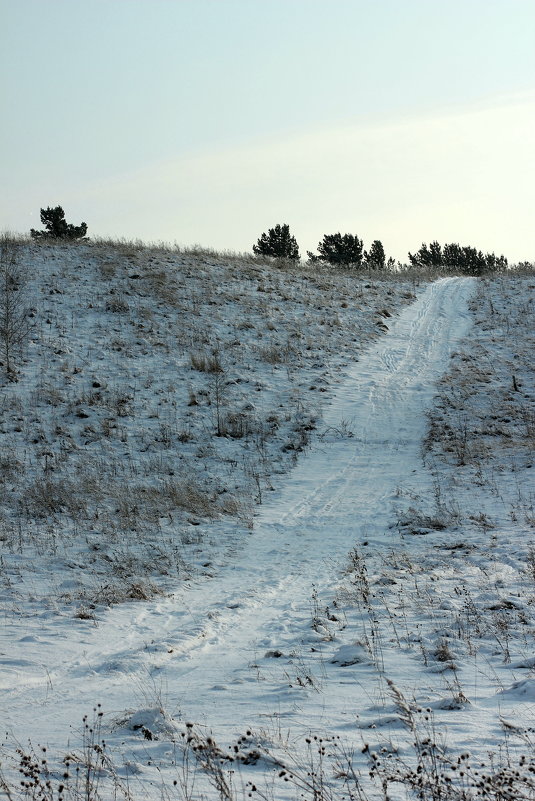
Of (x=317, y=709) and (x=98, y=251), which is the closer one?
(x=317, y=709)

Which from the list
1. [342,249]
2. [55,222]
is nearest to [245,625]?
[55,222]

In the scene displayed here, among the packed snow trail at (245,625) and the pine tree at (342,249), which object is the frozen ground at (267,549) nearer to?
the packed snow trail at (245,625)

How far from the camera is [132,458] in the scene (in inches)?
Answer: 556

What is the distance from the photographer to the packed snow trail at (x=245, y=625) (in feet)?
16.9

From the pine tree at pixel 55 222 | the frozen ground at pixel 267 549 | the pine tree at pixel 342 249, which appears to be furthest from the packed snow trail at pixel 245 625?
the pine tree at pixel 342 249

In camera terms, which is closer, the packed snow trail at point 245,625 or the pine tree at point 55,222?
the packed snow trail at point 245,625

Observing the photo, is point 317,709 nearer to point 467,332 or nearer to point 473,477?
point 473,477

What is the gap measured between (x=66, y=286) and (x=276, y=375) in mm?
9586

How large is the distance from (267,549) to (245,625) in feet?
9.74

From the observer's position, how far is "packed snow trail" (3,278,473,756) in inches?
203

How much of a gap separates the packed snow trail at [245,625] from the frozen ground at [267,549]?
0.04 meters

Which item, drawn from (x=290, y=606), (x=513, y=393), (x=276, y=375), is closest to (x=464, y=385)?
(x=513, y=393)

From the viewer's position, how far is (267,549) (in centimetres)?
1016

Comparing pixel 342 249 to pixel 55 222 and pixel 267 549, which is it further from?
pixel 267 549
